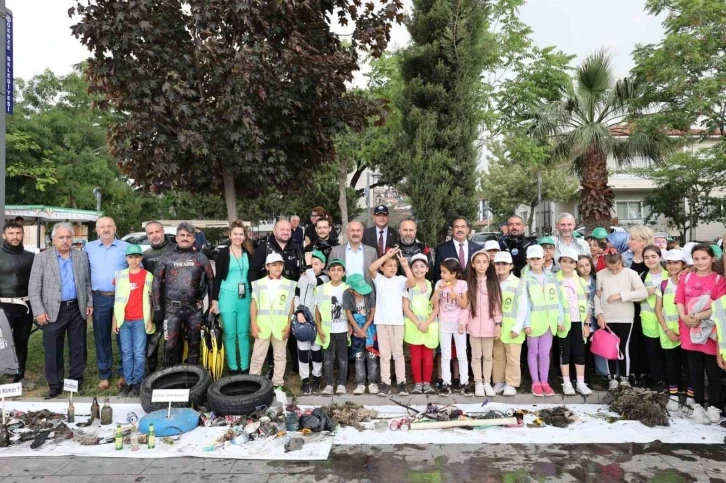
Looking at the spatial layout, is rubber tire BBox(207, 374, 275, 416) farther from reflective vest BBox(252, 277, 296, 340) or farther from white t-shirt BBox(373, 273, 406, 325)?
white t-shirt BBox(373, 273, 406, 325)

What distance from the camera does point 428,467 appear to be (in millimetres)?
4148

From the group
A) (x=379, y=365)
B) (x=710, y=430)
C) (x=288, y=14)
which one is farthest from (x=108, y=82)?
(x=710, y=430)

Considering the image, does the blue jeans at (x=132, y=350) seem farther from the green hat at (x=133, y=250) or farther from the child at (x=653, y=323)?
the child at (x=653, y=323)

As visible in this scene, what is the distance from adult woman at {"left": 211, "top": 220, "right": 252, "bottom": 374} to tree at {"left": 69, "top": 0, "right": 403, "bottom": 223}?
1.35m

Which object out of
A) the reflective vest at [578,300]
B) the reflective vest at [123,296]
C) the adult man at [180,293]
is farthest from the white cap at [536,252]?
the reflective vest at [123,296]

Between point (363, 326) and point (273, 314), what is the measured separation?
1153 mm

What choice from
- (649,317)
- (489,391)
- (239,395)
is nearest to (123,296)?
(239,395)

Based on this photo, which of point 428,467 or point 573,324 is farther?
point 573,324

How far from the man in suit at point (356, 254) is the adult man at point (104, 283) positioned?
9.33 ft

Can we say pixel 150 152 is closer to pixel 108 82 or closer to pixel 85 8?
pixel 108 82

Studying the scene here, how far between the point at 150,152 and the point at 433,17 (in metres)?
5.86

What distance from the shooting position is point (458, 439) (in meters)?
4.73

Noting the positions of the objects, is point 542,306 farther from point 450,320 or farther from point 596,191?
point 596,191

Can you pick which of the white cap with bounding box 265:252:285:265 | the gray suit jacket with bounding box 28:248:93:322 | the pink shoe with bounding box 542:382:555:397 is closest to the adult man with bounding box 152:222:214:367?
the white cap with bounding box 265:252:285:265
